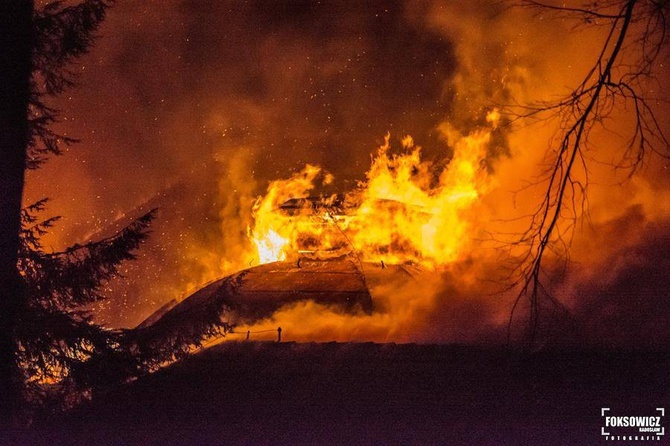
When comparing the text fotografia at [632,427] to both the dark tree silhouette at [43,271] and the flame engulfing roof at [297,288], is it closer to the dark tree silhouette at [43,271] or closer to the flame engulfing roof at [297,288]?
the flame engulfing roof at [297,288]

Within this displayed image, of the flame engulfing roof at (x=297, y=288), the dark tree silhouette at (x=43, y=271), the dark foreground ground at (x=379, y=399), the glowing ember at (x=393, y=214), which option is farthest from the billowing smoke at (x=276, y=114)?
the dark tree silhouette at (x=43, y=271)

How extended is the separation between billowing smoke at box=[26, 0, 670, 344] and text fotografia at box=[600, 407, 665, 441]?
123 inches

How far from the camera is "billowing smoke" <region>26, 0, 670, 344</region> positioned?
8.50 metres

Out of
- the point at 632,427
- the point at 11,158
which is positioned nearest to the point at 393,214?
the point at 632,427

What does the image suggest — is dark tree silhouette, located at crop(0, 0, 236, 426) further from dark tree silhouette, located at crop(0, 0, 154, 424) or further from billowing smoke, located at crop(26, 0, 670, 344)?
billowing smoke, located at crop(26, 0, 670, 344)

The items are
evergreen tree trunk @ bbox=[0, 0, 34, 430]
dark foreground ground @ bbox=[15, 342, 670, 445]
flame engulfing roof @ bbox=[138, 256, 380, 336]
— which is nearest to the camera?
evergreen tree trunk @ bbox=[0, 0, 34, 430]

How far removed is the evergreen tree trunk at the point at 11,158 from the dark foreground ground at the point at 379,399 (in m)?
0.76

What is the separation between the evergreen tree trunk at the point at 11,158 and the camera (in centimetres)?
457

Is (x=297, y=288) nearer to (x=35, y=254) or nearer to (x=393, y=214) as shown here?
(x=393, y=214)

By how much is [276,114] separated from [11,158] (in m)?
5.04

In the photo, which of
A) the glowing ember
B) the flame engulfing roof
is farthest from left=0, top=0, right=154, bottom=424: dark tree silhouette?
the glowing ember

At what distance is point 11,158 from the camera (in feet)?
15.2

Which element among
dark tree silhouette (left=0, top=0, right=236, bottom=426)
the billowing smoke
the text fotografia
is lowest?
the text fotografia

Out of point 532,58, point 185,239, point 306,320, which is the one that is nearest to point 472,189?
point 532,58
